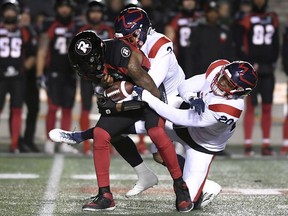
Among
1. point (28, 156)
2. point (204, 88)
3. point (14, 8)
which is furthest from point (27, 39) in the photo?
point (204, 88)

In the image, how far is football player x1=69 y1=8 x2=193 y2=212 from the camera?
5.67 meters

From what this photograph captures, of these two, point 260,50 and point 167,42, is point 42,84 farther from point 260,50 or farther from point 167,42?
point 167,42

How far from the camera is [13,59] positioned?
31.7 feet

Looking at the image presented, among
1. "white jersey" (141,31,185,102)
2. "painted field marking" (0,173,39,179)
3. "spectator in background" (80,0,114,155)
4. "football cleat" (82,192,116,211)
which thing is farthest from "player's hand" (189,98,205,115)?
"spectator in background" (80,0,114,155)

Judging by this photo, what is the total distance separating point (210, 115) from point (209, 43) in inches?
163

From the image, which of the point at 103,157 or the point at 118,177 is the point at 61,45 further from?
the point at 103,157

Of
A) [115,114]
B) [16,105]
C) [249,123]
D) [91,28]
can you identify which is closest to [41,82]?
[16,105]

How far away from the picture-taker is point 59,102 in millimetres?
10008

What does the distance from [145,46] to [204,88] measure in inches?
21.9

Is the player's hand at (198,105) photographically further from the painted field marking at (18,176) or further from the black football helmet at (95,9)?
the black football helmet at (95,9)

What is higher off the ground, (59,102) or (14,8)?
(14,8)

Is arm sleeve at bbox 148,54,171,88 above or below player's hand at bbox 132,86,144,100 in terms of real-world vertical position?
above

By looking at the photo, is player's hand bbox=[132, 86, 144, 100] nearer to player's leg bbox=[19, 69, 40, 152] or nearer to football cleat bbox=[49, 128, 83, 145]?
football cleat bbox=[49, 128, 83, 145]

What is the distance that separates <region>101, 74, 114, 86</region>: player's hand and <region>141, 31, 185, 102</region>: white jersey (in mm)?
324
